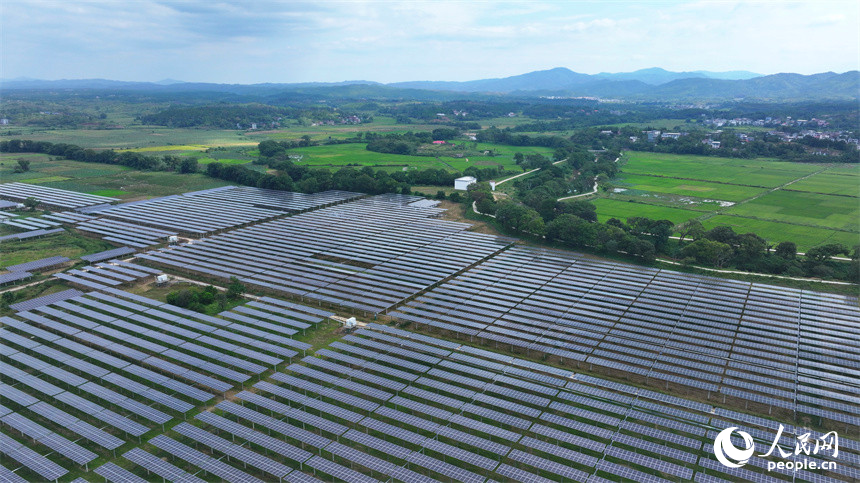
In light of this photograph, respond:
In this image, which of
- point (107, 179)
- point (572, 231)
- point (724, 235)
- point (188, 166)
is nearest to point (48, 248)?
point (107, 179)

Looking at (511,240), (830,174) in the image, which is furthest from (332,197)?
(830,174)

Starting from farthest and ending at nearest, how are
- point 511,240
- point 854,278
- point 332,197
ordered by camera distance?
point 332,197 → point 511,240 → point 854,278

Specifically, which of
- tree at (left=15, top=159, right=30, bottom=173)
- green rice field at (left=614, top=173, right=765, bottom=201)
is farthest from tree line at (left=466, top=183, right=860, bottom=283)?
tree at (left=15, top=159, right=30, bottom=173)

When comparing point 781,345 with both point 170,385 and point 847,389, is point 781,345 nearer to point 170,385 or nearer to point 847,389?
point 847,389

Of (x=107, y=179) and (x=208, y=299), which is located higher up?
(x=107, y=179)

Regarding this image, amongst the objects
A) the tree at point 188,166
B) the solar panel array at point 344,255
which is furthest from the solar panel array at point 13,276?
the tree at point 188,166

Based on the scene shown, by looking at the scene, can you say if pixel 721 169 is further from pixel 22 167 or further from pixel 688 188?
pixel 22 167
